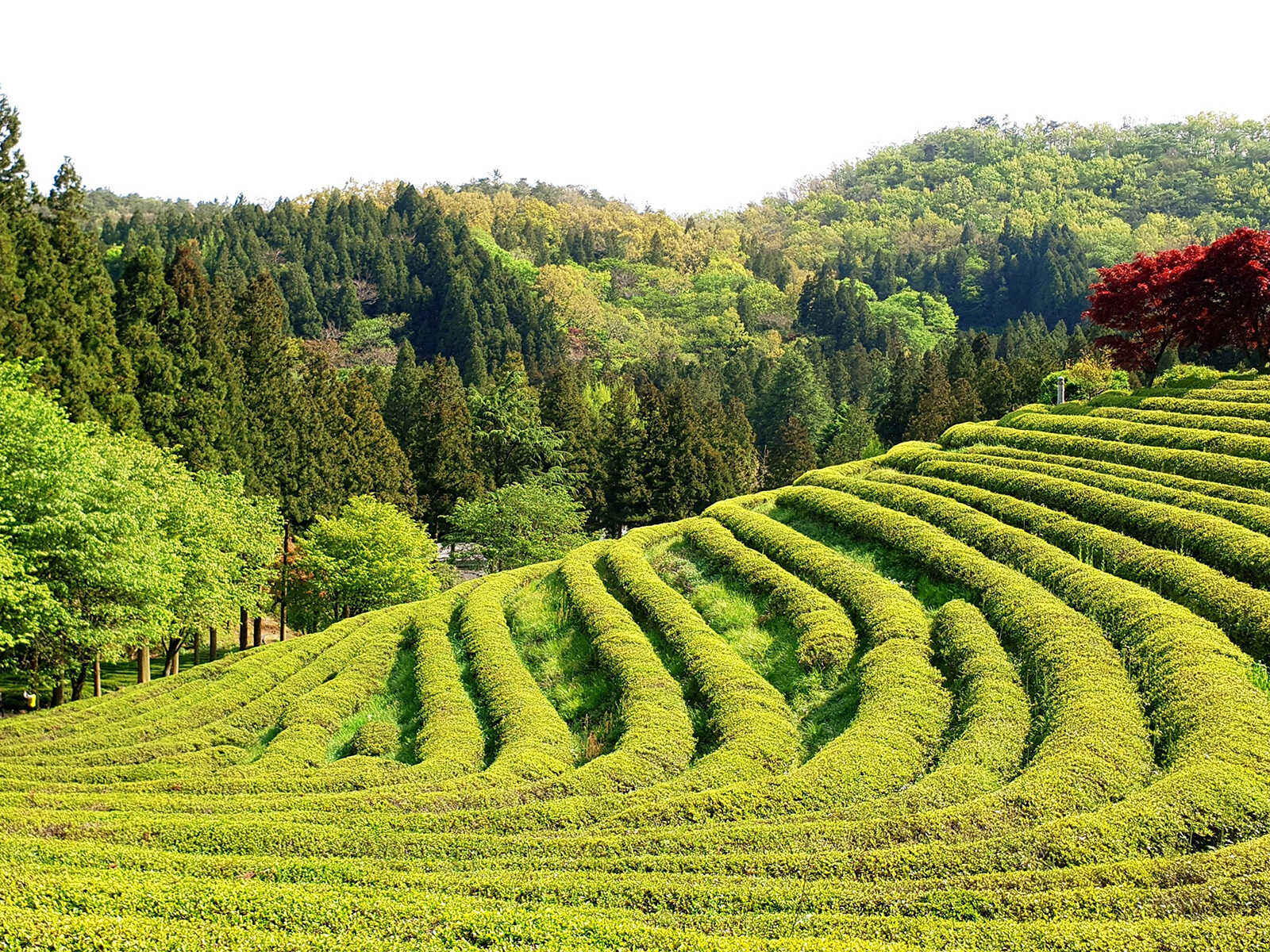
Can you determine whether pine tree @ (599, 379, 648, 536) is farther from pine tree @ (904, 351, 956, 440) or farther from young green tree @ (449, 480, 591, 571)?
pine tree @ (904, 351, 956, 440)

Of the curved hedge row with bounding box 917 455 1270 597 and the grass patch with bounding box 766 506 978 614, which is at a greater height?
the curved hedge row with bounding box 917 455 1270 597

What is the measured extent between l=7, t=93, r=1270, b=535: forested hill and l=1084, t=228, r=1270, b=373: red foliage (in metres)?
24.5

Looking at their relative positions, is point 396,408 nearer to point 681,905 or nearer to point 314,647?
point 314,647

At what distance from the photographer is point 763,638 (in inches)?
880

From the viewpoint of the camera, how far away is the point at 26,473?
2317 cm

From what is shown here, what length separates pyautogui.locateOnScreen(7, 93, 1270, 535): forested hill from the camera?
42.3m

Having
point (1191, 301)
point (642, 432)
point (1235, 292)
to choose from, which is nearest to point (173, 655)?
point (642, 432)

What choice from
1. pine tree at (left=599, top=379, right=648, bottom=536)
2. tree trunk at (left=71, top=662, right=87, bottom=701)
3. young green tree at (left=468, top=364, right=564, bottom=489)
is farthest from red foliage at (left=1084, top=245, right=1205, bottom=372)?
young green tree at (left=468, top=364, right=564, bottom=489)

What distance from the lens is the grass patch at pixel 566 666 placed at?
66.2 ft

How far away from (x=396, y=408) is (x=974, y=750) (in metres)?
55.2

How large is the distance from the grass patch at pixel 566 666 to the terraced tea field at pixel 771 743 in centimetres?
10

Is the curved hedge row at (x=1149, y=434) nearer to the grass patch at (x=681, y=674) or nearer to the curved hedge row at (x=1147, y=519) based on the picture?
the curved hedge row at (x=1147, y=519)

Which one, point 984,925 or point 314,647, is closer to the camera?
point 984,925

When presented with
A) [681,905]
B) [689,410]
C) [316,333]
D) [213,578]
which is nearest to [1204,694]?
[681,905]
